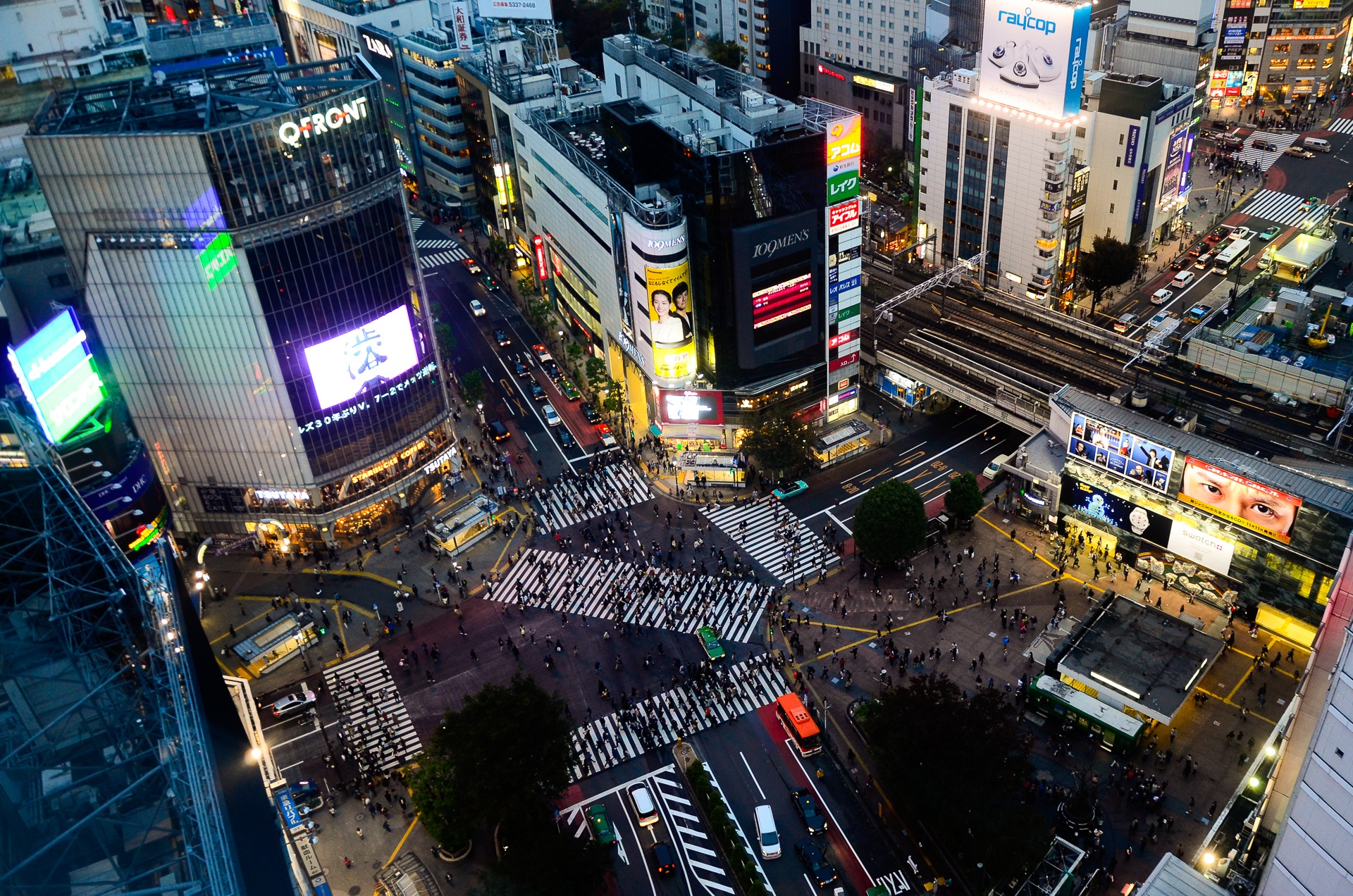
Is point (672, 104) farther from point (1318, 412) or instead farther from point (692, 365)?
point (1318, 412)

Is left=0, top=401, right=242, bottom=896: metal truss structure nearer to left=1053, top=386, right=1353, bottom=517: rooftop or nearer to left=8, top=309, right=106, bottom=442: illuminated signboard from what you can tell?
left=8, top=309, right=106, bottom=442: illuminated signboard

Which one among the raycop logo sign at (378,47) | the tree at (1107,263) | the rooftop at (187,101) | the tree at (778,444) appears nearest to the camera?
the rooftop at (187,101)

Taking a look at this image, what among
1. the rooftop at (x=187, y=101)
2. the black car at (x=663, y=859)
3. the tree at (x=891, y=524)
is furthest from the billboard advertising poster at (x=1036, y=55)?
the black car at (x=663, y=859)

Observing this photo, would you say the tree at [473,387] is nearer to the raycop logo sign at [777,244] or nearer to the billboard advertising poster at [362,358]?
the billboard advertising poster at [362,358]

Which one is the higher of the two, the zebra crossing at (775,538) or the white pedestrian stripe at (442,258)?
the white pedestrian stripe at (442,258)

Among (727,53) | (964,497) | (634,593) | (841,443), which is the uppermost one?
(727,53)

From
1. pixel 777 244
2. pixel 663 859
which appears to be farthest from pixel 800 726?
pixel 777 244

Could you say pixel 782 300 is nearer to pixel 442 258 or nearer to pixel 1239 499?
pixel 1239 499
